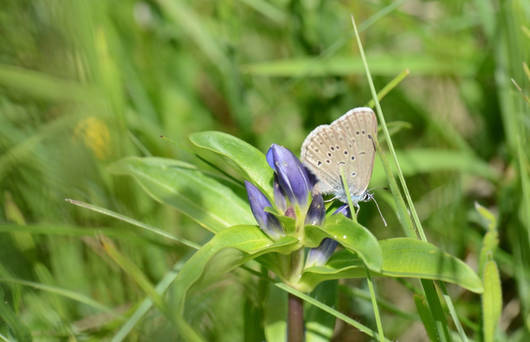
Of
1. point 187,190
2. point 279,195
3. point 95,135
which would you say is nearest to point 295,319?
point 279,195

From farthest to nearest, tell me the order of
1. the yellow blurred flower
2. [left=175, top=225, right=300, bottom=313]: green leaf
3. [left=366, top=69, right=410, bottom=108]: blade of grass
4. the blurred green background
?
the yellow blurred flower
the blurred green background
[left=366, top=69, right=410, bottom=108]: blade of grass
[left=175, top=225, right=300, bottom=313]: green leaf

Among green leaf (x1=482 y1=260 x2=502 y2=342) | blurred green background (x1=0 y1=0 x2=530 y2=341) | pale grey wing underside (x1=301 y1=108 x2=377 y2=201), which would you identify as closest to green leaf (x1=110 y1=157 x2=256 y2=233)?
blurred green background (x1=0 y1=0 x2=530 y2=341)

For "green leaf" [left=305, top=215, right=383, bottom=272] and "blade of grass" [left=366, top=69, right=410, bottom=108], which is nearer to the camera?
"green leaf" [left=305, top=215, right=383, bottom=272]

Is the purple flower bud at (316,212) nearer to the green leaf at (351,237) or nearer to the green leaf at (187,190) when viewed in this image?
the green leaf at (351,237)

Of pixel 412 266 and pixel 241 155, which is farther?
pixel 241 155

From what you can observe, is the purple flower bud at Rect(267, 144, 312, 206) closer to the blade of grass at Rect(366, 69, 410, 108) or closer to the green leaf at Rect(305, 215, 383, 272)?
the green leaf at Rect(305, 215, 383, 272)

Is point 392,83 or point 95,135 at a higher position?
point 392,83

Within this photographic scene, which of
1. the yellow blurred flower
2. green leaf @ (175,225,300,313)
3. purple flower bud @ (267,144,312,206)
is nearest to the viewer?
green leaf @ (175,225,300,313)

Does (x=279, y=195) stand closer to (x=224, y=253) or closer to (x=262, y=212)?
(x=262, y=212)
